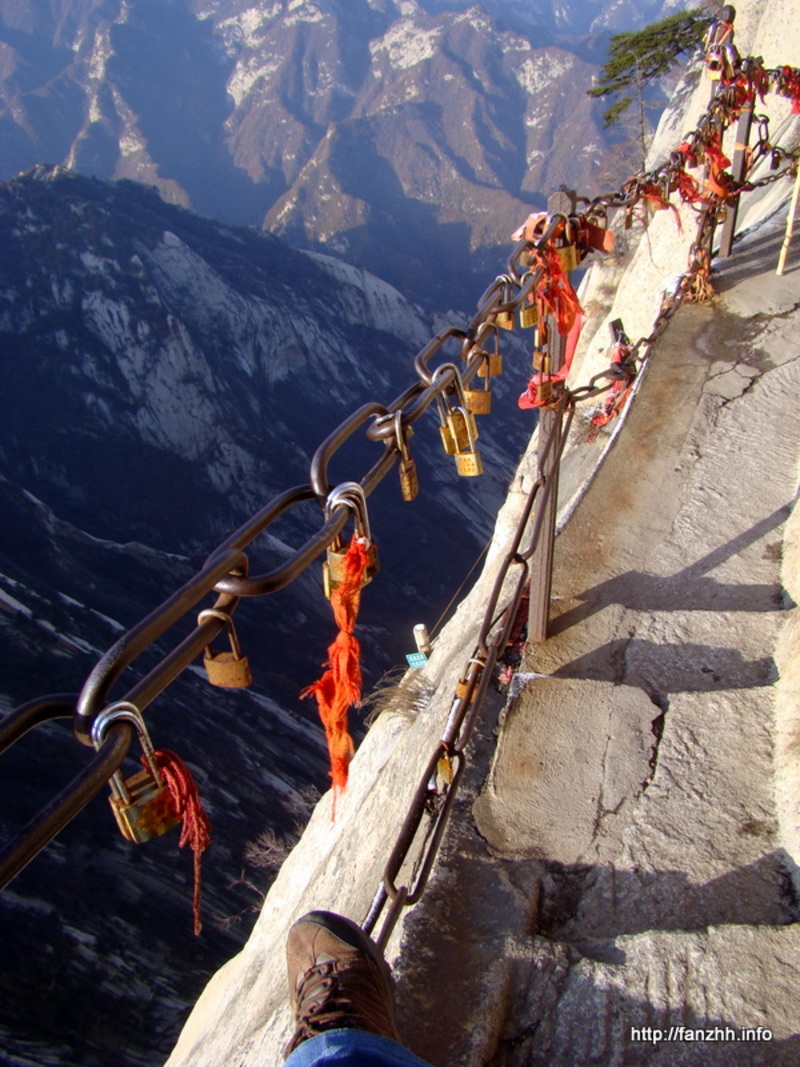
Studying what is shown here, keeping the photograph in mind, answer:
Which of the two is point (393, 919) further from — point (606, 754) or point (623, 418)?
point (623, 418)

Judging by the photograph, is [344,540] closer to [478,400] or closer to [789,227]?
[478,400]

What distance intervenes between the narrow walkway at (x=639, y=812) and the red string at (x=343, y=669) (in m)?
0.96

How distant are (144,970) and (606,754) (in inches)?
595

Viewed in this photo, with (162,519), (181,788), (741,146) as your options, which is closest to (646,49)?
(741,146)

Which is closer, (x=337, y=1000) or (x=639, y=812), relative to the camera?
(x=337, y=1000)

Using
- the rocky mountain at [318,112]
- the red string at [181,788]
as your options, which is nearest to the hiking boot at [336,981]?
the red string at [181,788]

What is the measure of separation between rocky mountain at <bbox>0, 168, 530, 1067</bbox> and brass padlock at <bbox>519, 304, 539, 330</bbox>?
862cm

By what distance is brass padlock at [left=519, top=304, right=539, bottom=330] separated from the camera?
298cm

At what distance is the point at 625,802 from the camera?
311cm

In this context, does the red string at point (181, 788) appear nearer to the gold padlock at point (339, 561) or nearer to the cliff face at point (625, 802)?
the gold padlock at point (339, 561)

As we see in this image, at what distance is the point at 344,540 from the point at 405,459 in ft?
0.88

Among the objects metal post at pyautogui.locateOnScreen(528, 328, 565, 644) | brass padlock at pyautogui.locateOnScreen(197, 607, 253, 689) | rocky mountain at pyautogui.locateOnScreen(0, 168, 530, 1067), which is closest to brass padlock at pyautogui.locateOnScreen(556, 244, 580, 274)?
metal post at pyautogui.locateOnScreen(528, 328, 565, 644)

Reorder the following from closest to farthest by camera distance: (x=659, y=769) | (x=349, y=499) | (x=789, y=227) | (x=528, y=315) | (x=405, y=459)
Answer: (x=349, y=499) < (x=405, y=459) < (x=528, y=315) < (x=659, y=769) < (x=789, y=227)

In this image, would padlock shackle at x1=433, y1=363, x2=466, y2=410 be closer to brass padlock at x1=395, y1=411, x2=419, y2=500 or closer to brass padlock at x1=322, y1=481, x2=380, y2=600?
brass padlock at x1=395, y1=411, x2=419, y2=500
